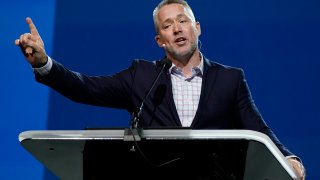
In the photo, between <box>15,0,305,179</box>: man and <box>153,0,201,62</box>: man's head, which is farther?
<box>153,0,201,62</box>: man's head

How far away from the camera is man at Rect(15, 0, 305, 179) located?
181 centimetres

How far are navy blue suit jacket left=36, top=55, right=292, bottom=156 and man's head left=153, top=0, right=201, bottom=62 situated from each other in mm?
107

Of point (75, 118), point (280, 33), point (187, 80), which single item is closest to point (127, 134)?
point (187, 80)

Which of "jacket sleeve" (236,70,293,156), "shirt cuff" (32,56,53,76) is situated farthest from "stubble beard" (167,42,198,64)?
"shirt cuff" (32,56,53,76)

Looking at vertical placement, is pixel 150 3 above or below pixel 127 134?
above

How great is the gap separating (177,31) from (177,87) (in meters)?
0.24

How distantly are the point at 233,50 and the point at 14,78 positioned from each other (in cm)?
99

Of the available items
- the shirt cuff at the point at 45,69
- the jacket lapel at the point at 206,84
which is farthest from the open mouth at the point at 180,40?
the shirt cuff at the point at 45,69

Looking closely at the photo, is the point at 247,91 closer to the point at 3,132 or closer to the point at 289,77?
the point at 289,77

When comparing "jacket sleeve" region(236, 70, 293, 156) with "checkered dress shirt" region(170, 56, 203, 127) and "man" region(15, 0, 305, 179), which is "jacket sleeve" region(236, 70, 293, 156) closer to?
"man" region(15, 0, 305, 179)

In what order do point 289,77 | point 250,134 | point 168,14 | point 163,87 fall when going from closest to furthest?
point 250,134, point 163,87, point 168,14, point 289,77

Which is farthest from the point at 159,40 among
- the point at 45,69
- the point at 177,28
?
the point at 45,69

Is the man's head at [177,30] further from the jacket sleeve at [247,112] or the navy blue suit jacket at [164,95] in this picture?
the jacket sleeve at [247,112]

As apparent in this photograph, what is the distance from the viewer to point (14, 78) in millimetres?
2469
